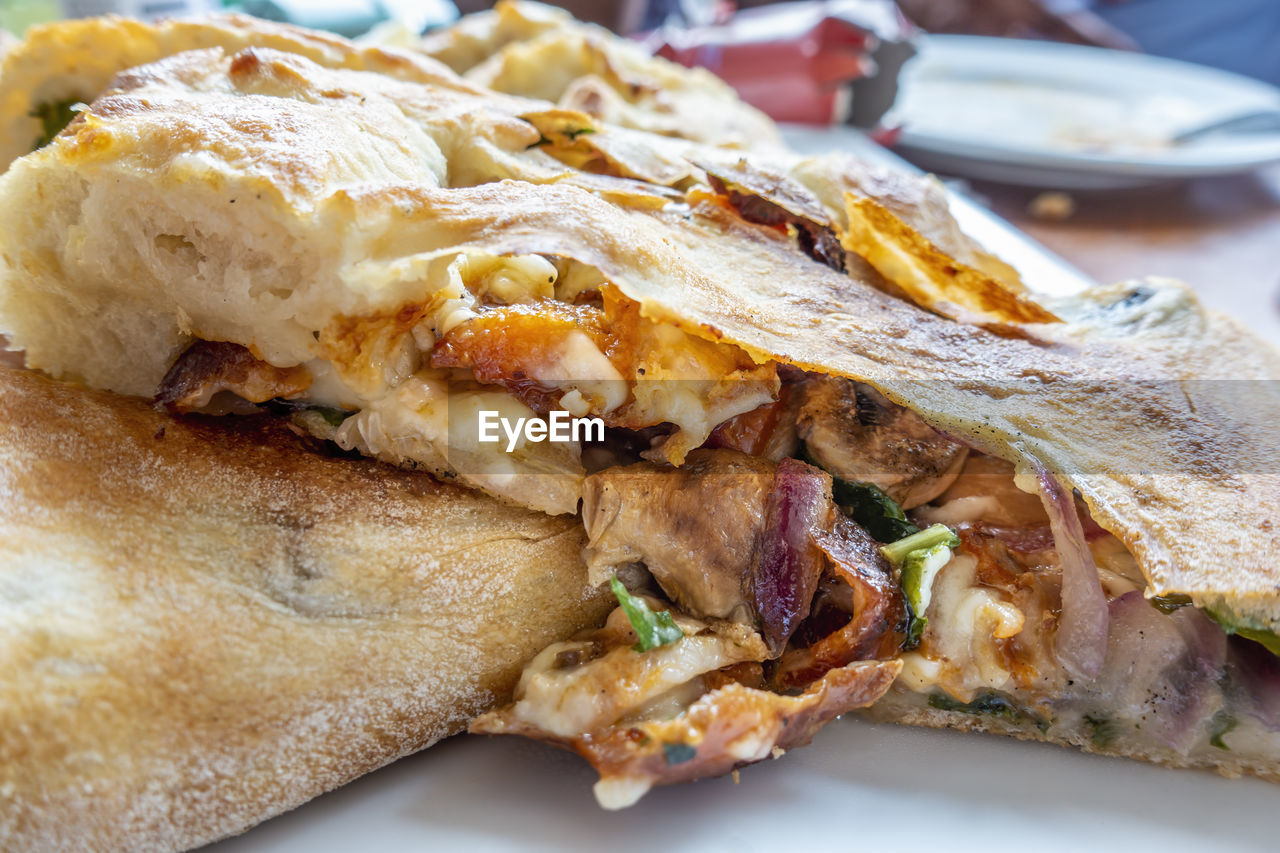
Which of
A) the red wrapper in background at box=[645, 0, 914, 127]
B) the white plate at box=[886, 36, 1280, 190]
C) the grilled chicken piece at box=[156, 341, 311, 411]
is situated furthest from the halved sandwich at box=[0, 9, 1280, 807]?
the red wrapper in background at box=[645, 0, 914, 127]

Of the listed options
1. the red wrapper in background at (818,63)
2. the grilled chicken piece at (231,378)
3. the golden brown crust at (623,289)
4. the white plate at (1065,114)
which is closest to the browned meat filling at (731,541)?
the golden brown crust at (623,289)

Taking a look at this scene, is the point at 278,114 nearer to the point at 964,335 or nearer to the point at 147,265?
the point at 147,265

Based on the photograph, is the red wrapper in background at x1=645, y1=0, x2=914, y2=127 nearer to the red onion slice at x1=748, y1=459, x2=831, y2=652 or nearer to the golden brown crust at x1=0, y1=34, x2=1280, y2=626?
the golden brown crust at x1=0, y1=34, x2=1280, y2=626

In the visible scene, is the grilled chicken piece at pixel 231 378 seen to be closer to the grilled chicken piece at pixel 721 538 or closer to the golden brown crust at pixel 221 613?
Result: the golden brown crust at pixel 221 613

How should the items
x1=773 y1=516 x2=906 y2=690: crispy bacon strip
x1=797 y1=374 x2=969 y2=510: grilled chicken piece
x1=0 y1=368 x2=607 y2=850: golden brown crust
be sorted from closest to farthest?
x1=0 y1=368 x2=607 y2=850: golden brown crust < x1=773 y1=516 x2=906 y2=690: crispy bacon strip < x1=797 y1=374 x2=969 y2=510: grilled chicken piece

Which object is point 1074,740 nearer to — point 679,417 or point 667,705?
point 667,705

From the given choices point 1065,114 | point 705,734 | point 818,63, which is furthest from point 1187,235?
Answer: point 705,734
